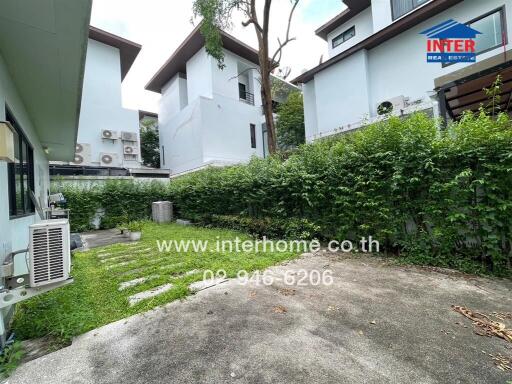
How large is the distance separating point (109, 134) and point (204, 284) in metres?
12.8

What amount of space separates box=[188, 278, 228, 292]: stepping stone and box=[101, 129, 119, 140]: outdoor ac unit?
12636mm

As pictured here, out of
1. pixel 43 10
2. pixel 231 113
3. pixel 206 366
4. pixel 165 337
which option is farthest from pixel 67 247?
pixel 231 113

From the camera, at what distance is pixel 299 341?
1.97 metres

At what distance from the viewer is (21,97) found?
3.73 m

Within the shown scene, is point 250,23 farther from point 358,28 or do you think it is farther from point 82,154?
point 82,154

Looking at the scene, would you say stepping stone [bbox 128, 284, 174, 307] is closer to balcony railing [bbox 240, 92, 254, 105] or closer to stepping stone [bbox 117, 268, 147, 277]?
stepping stone [bbox 117, 268, 147, 277]

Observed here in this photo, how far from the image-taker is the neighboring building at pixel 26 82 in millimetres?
1994

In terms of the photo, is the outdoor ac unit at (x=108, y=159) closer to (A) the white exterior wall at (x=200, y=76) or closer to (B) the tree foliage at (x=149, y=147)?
(A) the white exterior wall at (x=200, y=76)

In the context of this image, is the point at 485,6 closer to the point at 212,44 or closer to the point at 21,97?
the point at 212,44

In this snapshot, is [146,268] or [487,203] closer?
[487,203]

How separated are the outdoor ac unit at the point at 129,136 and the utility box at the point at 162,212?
5.55 metres

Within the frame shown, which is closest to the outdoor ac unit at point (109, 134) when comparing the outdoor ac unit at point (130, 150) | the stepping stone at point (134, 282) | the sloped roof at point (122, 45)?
the outdoor ac unit at point (130, 150)

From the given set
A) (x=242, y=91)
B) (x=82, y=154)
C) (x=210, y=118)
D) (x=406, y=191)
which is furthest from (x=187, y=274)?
(x=242, y=91)

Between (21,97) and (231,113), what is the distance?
10683 millimetres
